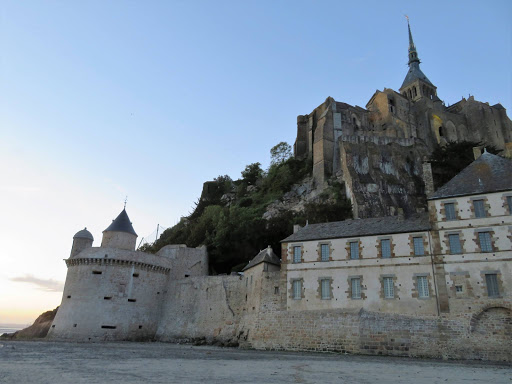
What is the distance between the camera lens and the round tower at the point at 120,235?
128 ft

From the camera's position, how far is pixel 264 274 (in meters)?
28.4

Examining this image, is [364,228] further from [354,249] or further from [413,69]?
[413,69]

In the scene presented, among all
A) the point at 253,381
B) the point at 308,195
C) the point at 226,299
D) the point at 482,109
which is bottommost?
the point at 253,381

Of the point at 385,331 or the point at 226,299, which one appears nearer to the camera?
the point at 385,331

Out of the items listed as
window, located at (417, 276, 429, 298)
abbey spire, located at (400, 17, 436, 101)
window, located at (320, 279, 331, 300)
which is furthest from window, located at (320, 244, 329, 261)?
abbey spire, located at (400, 17, 436, 101)

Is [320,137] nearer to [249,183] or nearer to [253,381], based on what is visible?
[249,183]

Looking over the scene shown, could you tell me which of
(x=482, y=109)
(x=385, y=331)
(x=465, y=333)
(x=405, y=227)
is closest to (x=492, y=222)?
(x=405, y=227)

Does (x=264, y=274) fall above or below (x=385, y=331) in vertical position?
above

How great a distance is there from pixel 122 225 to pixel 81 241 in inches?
180

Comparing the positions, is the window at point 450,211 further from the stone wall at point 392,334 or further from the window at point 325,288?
the window at point 325,288

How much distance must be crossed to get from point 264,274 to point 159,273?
15.5m

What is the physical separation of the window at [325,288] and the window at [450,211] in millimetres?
8713

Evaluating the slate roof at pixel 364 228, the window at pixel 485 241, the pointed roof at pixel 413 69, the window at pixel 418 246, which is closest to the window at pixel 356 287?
the slate roof at pixel 364 228

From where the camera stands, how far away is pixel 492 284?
21562mm
